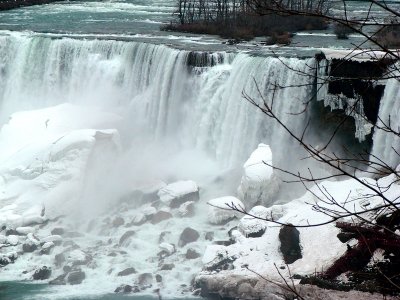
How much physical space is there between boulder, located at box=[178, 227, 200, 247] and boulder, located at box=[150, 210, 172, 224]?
1153 mm

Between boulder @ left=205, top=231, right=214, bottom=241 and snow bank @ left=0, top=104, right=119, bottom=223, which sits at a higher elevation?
snow bank @ left=0, top=104, right=119, bottom=223

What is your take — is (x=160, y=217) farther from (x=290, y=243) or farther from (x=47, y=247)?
(x=290, y=243)

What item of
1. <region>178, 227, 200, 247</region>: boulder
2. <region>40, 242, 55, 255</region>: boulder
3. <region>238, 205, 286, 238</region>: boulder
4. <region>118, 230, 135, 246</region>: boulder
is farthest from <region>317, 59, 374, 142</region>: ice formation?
<region>40, 242, 55, 255</region>: boulder

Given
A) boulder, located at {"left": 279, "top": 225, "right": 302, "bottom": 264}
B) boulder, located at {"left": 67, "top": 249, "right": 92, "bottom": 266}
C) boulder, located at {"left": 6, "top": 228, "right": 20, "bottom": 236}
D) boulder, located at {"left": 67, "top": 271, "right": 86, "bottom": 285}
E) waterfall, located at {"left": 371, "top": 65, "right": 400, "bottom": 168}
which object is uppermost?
waterfall, located at {"left": 371, "top": 65, "right": 400, "bottom": 168}

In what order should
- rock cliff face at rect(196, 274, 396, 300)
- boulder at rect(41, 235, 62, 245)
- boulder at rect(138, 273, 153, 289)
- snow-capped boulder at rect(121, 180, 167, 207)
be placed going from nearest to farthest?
rock cliff face at rect(196, 274, 396, 300) → boulder at rect(138, 273, 153, 289) → boulder at rect(41, 235, 62, 245) → snow-capped boulder at rect(121, 180, 167, 207)

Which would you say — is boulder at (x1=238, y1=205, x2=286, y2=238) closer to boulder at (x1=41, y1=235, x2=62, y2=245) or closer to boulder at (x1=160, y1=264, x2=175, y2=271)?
boulder at (x1=160, y1=264, x2=175, y2=271)

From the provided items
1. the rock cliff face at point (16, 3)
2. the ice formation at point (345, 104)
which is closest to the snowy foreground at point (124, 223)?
the ice formation at point (345, 104)

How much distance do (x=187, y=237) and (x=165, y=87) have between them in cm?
672

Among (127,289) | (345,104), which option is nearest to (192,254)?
(127,289)

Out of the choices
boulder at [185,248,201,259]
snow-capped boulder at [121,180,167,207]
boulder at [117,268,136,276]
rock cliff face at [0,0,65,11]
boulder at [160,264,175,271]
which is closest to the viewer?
boulder at [117,268,136,276]

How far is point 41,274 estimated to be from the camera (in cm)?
1119

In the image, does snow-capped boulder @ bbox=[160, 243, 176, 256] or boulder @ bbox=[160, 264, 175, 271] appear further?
snow-capped boulder @ bbox=[160, 243, 176, 256]

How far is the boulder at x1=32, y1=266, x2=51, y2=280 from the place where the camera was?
11156 millimetres

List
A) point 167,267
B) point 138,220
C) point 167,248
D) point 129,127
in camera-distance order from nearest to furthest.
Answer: point 167,267
point 167,248
point 138,220
point 129,127
